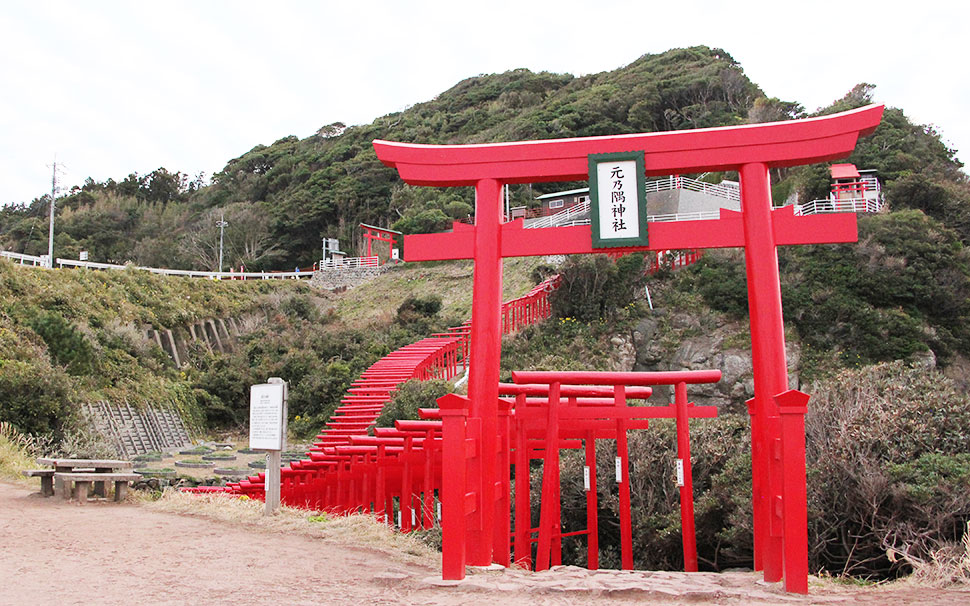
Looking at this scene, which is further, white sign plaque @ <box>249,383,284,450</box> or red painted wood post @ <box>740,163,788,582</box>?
white sign plaque @ <box>249,383,284,450</box>

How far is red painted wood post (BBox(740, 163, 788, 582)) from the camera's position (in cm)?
684

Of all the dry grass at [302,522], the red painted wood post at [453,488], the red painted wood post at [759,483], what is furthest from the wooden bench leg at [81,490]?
the red painted wood post at [759,483]

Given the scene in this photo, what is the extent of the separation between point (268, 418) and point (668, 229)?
18.9ft

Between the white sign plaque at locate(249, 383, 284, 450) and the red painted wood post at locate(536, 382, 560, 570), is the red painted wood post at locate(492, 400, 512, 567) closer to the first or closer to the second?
the red painted wood post at locate(536, 382, 560, 570)

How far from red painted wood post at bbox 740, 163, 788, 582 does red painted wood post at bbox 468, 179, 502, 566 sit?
7.94 feet

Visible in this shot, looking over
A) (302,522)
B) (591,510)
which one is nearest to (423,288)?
(591,510)

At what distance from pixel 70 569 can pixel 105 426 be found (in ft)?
46.5

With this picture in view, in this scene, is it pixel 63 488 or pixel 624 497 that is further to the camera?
pixel 63 488

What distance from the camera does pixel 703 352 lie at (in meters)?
21.3

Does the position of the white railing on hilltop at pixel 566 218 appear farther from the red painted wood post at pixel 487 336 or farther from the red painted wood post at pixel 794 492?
the red painted wood post at pixel 794 492

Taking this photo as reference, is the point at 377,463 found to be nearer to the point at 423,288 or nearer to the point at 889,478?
the point at 889,478

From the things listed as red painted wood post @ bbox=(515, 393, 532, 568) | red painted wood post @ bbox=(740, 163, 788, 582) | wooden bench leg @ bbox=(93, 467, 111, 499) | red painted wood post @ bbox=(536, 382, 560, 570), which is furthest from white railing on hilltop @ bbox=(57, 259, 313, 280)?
red painted wood post @ bbox=(740, 163, 788, 582)

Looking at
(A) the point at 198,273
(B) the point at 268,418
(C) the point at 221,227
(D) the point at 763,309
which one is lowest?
(B) the point at 268,418

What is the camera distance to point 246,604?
17.2 feet
